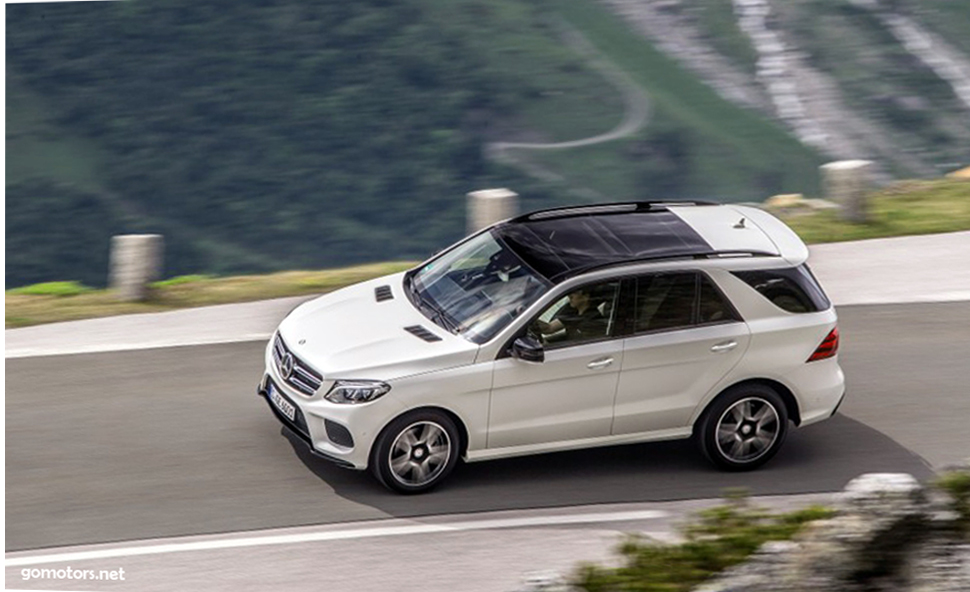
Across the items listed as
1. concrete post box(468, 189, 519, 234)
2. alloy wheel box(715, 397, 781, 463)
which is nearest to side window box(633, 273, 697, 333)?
alloy wheel box(715, 397, 781, 463)

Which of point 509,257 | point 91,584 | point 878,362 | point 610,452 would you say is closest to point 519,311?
point 509,257

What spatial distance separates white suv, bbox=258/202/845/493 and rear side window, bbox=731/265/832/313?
0.01 metres

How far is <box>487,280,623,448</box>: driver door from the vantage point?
1028cm

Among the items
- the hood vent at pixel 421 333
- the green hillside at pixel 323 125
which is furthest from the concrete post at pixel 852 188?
the green hillside at pixel 323 125

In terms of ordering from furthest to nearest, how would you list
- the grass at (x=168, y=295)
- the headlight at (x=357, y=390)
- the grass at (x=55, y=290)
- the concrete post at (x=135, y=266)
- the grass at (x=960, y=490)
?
the grass at (x=55, y=290)
the concrete post at (x=135, y=266)
the grass at (x=168, y=295)
the headlight at (x=357, y=390)
the grass at (x=960, y=490)

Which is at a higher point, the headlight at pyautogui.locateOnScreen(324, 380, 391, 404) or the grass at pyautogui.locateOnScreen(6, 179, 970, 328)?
the headlight at pyautogui.locateOnScreen(324, 380, 391, 404)

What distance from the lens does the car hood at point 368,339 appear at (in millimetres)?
10148

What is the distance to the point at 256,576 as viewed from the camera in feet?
31.5

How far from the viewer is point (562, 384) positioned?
10.4 meters

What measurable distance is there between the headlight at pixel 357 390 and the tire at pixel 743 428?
2405mm

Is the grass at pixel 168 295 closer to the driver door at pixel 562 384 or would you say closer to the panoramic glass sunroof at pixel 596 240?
the panoramic glass sunroof at pixel 596 240

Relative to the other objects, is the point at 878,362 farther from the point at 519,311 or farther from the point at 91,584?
the point at 91,584

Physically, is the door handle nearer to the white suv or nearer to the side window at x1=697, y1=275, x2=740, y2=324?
the white suv

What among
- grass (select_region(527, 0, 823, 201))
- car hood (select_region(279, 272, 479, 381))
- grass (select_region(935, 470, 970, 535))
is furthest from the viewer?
grass (select_region(527, 0, 823, 201))
